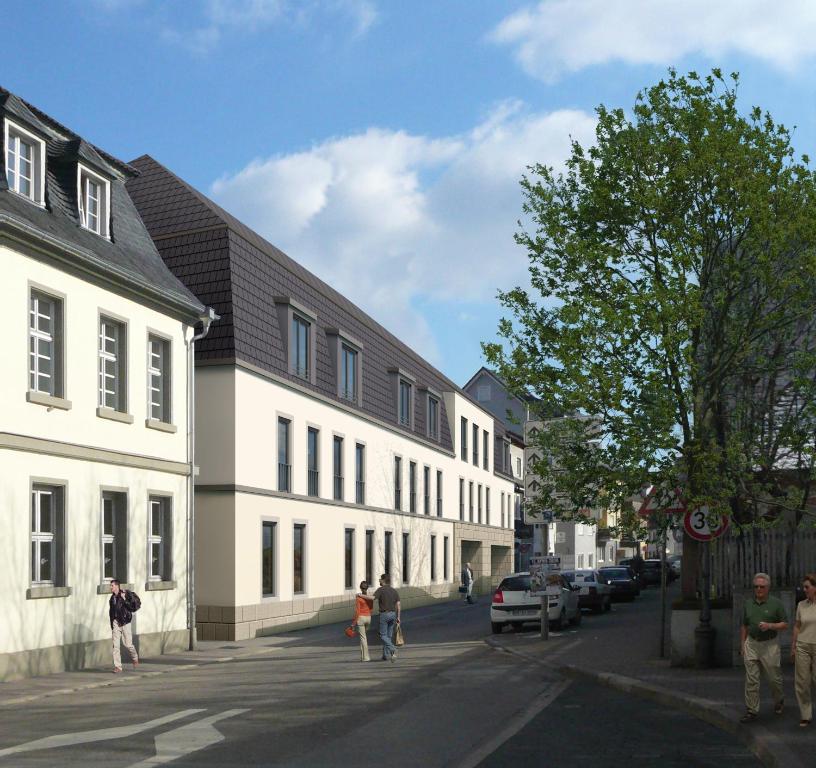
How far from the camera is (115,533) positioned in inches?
925

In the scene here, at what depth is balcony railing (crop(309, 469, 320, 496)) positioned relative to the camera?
35312mm

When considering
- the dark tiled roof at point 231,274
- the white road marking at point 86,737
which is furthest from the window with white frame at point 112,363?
the white road marking at point 86,737

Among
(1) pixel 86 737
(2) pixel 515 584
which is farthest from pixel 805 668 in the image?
(2) pixel 515 584

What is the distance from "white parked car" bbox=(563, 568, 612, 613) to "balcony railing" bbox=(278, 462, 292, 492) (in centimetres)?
1072

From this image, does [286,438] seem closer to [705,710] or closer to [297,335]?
[297,335]

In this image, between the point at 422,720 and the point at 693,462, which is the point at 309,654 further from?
the point at 422,720

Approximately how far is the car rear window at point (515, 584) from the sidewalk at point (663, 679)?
1.21 meters

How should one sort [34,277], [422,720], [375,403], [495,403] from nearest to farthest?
1. [422,720]
2. [34,277]
3. [375,403]
4. [495,403]

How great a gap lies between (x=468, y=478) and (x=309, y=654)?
35.1m

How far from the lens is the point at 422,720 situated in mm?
13266

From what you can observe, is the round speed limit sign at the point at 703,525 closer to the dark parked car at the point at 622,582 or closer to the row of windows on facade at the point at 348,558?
the row of windows on facade at the point at 348,558

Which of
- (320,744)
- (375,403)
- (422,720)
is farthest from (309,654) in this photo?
(375,403)

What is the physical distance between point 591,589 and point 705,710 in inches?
1042

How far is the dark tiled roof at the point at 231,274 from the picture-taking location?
96.0 ft
